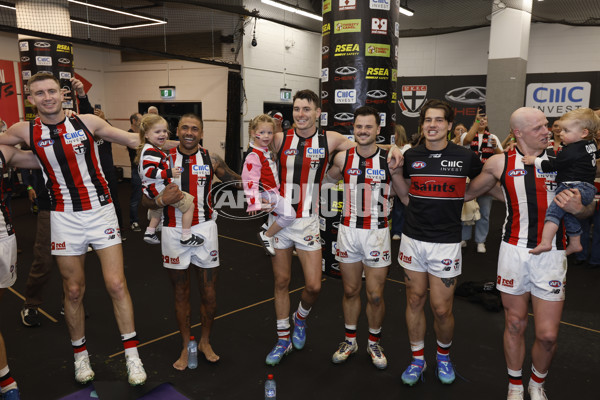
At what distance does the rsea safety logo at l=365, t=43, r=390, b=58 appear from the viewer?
507 centimetres

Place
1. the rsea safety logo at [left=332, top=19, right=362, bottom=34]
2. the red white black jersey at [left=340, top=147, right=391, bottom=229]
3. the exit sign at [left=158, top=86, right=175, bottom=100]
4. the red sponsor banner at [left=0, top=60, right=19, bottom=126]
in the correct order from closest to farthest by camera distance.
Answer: the red white black jersey at [left=340, top=147, right=391, bottom=229], the rsea safety logo at [left=332, top=19, right=362, bottom=34], the red sponsor banner at [left=0, top=60, right=19, bottom=126], the exit sign at [left=158, top=86, right=175, bottom=100]

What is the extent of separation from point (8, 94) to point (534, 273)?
43.8 ft

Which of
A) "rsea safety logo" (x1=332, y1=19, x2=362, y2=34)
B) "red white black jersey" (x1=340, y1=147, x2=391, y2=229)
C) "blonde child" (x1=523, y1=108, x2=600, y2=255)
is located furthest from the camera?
"rsea safety logo" (x1=332, y1=19, x2=362, y2=34)

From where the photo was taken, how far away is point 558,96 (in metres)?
11.6

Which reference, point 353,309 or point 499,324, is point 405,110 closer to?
point 499,324

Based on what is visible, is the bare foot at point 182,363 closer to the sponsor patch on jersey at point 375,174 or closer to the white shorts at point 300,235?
the white shorts at point 300,235

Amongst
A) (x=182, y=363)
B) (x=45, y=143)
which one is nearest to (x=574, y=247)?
(x=182, y=363)

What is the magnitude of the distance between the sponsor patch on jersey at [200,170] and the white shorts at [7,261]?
1.25 metres

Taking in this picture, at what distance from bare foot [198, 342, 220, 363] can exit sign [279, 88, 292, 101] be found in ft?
34.7

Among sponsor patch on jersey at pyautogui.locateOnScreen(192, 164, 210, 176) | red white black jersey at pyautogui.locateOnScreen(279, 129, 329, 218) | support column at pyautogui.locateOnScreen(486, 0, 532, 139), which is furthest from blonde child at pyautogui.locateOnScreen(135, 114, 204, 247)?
support column at pyautogui.locateOnScreen(486, 0, 532, 139)

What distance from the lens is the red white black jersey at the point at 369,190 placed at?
3.35 m

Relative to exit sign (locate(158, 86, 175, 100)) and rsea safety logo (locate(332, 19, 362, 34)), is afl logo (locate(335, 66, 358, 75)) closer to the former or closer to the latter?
rsea safety logo (locate(332, 19, 362, 34))

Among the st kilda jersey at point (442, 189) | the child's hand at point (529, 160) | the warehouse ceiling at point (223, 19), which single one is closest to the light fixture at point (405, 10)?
the warehouse ceiling at point (223, 19)

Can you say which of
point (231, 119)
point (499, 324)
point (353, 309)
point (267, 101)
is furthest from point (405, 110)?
point (353, 309)
